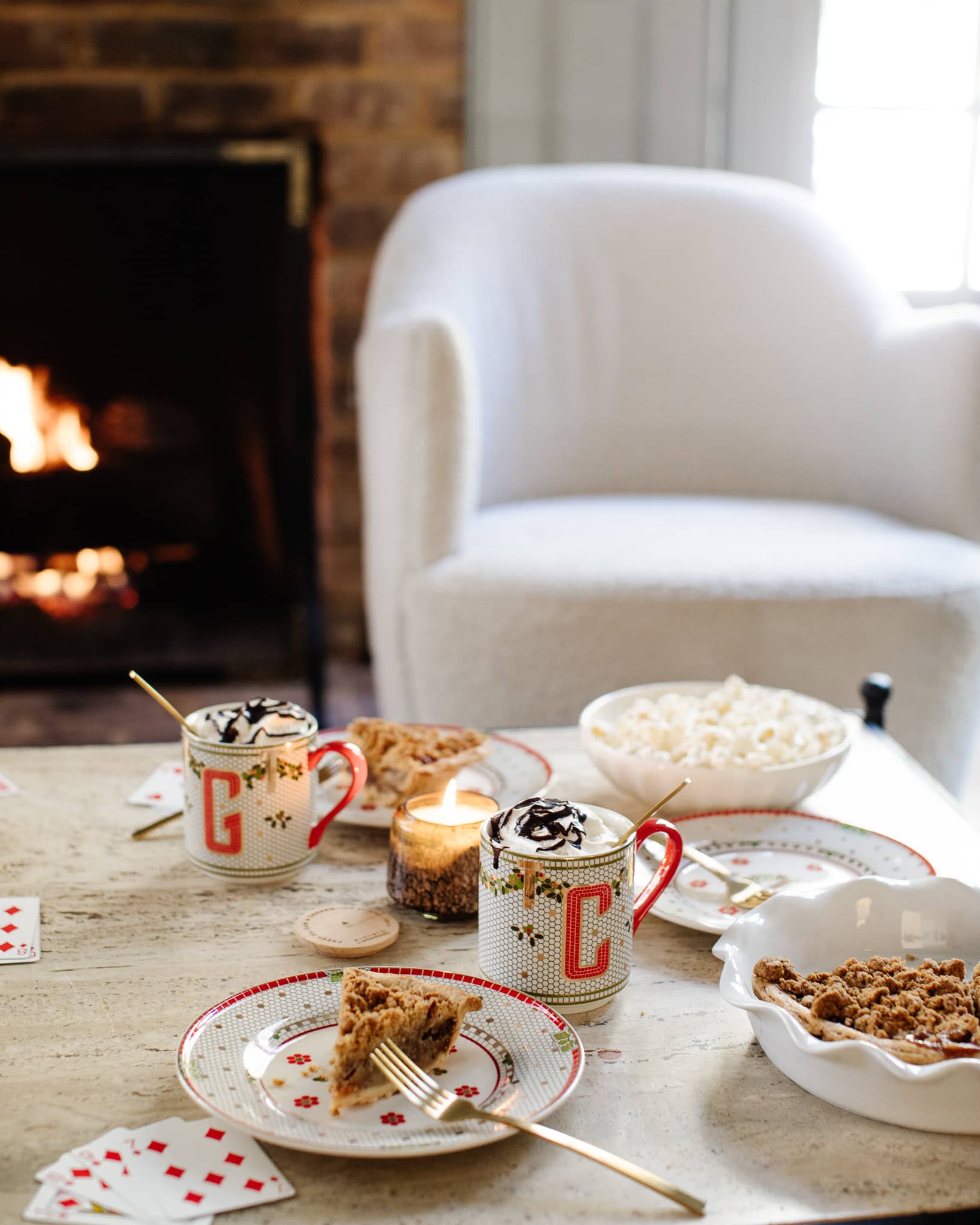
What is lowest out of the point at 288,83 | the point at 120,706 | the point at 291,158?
the point at 120,706

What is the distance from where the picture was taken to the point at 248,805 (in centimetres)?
91

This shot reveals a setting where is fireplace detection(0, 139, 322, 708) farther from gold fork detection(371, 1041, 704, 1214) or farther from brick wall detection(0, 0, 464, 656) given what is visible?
gold fork detection(371, 1041, 704, 1214)

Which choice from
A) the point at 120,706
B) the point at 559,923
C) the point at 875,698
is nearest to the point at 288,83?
the point at 120,706

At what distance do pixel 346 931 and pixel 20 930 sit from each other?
216mm

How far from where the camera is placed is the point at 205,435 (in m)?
2.58

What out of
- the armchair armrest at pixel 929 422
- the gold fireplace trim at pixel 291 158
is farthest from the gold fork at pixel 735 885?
the gold fireplace trim at pixel 291 158

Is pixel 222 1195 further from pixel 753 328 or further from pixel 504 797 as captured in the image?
pixel 753 328

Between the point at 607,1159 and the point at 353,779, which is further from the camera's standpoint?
the point at 353,779

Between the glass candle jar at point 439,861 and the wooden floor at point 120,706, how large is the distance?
1519mm

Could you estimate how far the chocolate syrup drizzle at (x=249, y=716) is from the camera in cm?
92

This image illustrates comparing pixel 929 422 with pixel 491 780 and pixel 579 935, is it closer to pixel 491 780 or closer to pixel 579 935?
pixel 491 780

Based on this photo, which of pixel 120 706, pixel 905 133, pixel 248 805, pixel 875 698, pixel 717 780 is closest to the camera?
pixel 248 805

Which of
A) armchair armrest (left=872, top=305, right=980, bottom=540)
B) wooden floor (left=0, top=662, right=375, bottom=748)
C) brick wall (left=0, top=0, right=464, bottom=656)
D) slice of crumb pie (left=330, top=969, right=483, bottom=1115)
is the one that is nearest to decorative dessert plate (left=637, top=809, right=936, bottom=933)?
slice of crumb pie (left=330, top=969, right=483, bottom=1115)

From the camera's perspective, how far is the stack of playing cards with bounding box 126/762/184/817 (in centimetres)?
107
